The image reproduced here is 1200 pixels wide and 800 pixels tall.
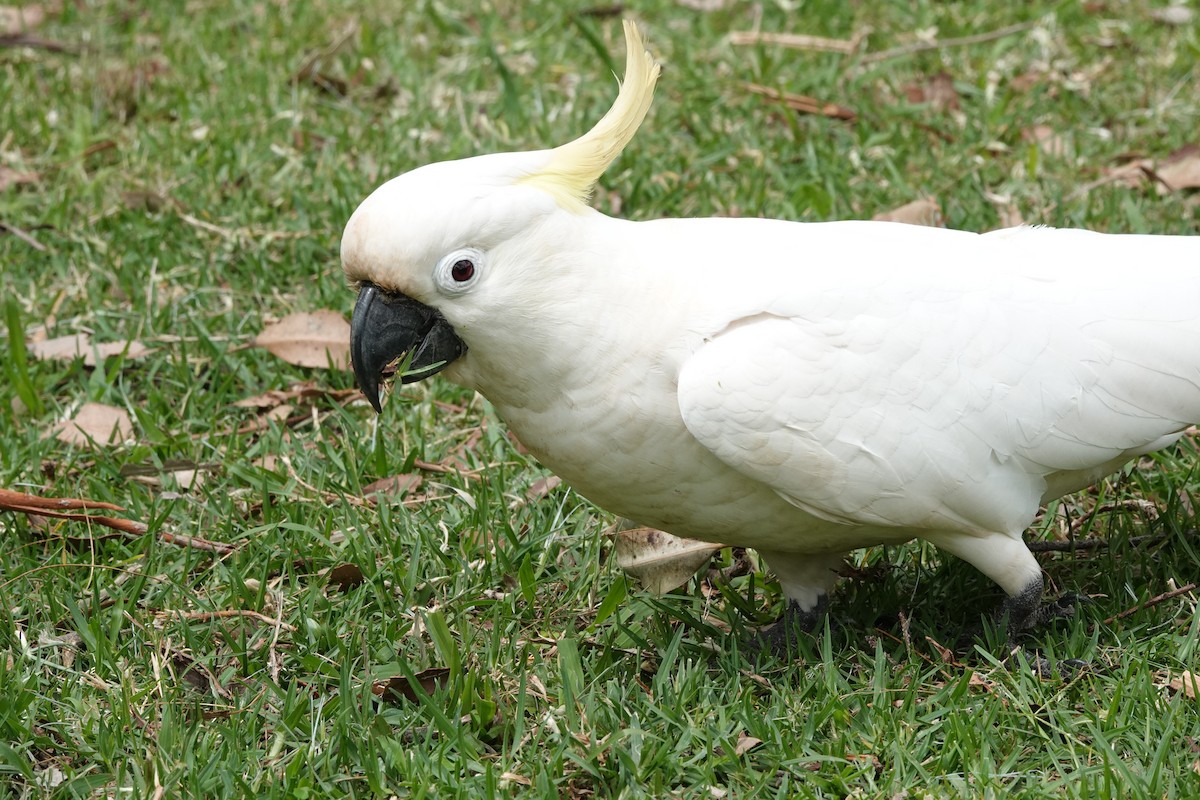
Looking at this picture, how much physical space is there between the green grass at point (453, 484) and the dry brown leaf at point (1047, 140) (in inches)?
1.7

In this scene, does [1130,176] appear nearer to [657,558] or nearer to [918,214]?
[918,214]

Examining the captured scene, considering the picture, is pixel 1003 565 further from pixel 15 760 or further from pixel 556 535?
pixel 15 760

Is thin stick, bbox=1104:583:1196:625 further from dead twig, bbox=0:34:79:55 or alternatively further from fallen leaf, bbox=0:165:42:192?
dead twig, bbox=0:34:79:55

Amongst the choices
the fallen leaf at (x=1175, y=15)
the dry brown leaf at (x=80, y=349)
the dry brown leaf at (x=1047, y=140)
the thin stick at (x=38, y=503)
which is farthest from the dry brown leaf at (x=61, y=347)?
the fallen leaf at (x=1175, y=15)

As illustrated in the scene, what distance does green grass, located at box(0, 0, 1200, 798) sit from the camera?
2.44 meters

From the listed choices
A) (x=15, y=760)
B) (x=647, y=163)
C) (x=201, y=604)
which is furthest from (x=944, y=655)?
(x=647, y=163)

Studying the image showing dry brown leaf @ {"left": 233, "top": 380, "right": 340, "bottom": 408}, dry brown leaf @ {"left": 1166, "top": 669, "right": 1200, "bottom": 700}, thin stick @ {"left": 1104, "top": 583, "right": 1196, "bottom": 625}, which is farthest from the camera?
dry brown leaf @ {"left": 233, "top": 380, "right": 340, "bottom": 408}

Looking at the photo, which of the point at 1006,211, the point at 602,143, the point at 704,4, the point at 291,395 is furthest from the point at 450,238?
the point at 704,4

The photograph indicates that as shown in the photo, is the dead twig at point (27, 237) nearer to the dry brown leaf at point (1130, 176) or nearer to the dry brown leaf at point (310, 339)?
the dry brown leaf at point (310, 339)

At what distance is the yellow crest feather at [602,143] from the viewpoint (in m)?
2.49

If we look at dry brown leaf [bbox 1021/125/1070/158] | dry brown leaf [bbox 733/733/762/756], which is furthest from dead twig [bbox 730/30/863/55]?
dry brown leaf [bbox 733/733/762/756]

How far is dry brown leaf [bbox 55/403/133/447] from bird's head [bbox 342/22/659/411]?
1.34 metres

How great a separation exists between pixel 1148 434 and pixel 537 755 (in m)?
1.33

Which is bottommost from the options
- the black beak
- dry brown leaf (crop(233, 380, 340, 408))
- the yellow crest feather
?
dry brown leaf (crop(233, 380, 340, 408))
